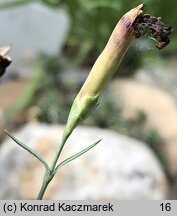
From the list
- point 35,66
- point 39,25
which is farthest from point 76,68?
point 39,25

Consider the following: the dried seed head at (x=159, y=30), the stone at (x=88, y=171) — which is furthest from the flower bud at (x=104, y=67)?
the stone at (x=88, y=171)

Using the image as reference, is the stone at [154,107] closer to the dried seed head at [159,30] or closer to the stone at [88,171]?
the stone at [88,171]

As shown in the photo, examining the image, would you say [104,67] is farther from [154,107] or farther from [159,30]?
[154,107]

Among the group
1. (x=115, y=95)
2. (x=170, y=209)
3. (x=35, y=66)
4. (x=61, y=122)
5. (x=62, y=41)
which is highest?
(x=62, y=41)

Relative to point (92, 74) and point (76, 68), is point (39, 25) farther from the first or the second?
point (92, 74)

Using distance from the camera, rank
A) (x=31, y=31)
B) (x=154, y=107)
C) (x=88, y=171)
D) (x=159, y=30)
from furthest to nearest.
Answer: (x=31, y=31) < (x=154, y=107) < (x=88, y=171) < (x=159, y=30)

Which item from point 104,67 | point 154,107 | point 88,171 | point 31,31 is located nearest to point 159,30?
point 104,67

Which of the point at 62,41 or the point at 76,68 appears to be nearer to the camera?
the point at 76,68

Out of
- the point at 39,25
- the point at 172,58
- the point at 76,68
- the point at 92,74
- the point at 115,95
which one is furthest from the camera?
the point at 172,58
